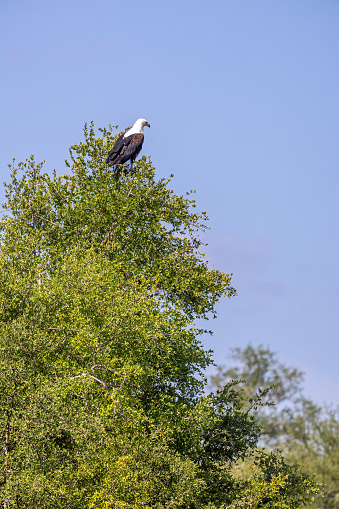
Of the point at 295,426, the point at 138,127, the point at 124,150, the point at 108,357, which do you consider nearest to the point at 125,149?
the point at 124,150

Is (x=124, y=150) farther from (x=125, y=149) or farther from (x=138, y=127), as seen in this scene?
(x=138, y=127)

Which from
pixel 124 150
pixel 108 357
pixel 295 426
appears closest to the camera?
pixel 108 357

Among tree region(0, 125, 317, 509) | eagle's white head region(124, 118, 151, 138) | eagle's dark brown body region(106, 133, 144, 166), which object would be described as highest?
eagle's white head region(124, 118, 151, 138)

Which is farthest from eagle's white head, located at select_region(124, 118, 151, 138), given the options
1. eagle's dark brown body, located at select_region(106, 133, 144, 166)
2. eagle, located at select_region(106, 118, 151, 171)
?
eagle's dark brown body, located at select_region(106, 133, 144, 166)

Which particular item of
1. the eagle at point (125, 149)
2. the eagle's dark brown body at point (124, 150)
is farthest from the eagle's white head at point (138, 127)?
the eagle's dark brown body at point (124, 150)

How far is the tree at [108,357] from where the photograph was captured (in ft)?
56.5

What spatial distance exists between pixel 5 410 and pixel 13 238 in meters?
8.19

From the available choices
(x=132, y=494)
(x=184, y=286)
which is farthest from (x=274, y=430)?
(x=132, y=494)

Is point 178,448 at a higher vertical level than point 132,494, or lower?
higher

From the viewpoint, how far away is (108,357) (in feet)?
65.7

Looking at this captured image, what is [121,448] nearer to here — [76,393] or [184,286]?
[76,393]

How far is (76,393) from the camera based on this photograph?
18344 mm

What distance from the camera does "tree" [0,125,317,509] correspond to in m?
17.2

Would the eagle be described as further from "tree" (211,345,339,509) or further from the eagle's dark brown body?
"tree" (211,345,339,509)
